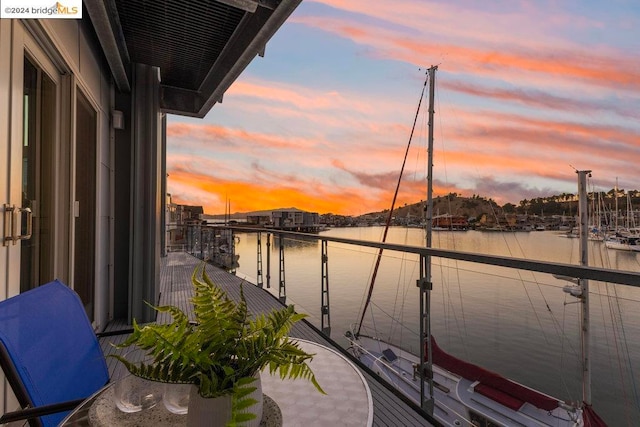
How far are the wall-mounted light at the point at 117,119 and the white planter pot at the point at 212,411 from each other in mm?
3707

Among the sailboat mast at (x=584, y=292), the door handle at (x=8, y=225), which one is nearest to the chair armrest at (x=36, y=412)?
the door handle at (x=8, y=225)

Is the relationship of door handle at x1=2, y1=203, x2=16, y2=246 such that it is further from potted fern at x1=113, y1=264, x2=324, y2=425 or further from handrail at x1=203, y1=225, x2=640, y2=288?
handrail at x1=203, y1=225, x2=640, y2=288

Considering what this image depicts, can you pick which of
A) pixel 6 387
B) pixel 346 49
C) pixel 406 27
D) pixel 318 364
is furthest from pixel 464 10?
pixel 6 387

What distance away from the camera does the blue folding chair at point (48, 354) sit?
3.06ft

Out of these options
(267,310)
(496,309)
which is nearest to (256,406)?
(267,310)

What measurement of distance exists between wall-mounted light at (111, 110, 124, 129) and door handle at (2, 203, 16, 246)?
235 centimetres

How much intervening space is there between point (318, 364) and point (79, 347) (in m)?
0.91

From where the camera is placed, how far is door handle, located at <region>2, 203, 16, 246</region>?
1456 mm

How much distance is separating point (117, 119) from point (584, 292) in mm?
5492

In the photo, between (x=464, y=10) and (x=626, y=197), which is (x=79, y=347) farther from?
(x=626, y=197)

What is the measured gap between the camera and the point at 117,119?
11.6ft

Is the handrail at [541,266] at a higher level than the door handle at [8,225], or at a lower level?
lower

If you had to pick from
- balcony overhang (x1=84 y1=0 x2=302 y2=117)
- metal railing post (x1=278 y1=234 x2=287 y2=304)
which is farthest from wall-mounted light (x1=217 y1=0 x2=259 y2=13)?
metal railing post (x1=278 y1=234 x2=287 y2=304)

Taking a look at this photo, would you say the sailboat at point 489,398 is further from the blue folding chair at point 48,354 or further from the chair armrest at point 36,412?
the chair armrest at point 36,412
